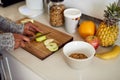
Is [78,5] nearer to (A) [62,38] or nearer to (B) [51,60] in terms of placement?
(A) [62,38]

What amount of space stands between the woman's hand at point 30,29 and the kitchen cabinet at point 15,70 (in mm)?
148

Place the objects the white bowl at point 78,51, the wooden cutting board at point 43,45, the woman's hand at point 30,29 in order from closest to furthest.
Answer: the white bowl at point 78,51 → the wooden cutting board at point 43,45 → the woman's hand at point 30,29

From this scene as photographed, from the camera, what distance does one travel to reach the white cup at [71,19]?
826 mm

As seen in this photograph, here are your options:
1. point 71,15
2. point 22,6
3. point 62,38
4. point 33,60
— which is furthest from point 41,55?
point 22,6

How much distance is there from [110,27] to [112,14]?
0.06 metres

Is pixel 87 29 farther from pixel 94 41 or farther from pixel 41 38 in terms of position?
pixel 41 38

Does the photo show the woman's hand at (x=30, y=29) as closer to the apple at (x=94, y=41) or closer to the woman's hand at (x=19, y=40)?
the woman's hand at (x=19, y=40)

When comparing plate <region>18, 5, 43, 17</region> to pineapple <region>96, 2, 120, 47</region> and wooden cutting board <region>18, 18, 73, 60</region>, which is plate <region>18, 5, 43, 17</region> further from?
pineapple <region>96, 2, 120, 47</region>

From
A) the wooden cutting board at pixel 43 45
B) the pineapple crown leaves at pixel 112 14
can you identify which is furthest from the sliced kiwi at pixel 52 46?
the pineapple crown leaves at pixel 112 14

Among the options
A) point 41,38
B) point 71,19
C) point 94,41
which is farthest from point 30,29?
point 94,41

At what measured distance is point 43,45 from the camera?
30.7 inches

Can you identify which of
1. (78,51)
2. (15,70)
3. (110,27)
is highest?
(110,27)

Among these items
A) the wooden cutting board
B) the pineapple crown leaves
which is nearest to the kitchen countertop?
the wooden cutting board

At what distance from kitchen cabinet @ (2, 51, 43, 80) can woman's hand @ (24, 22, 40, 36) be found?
15 centimetres
